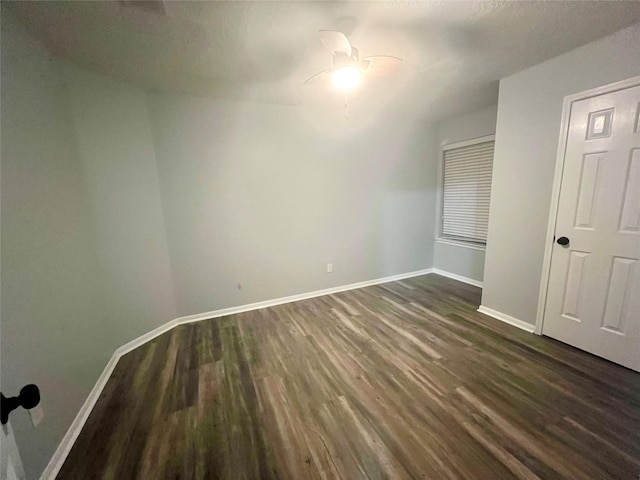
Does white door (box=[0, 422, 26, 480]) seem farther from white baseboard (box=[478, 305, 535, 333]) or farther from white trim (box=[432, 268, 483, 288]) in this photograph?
white trim (box=[432, 268, 483, 288])

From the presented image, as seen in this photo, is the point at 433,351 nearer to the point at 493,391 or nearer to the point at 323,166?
the point at 493,391

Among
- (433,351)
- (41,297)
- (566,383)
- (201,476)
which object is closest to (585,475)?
(566,383)

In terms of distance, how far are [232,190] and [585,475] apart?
Result: 11.3 feet

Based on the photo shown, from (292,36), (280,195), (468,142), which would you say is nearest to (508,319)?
(468,142)

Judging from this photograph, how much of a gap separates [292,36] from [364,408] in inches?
104

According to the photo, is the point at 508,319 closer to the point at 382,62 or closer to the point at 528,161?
the point at 528,161

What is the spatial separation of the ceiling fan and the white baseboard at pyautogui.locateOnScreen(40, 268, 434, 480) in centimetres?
264

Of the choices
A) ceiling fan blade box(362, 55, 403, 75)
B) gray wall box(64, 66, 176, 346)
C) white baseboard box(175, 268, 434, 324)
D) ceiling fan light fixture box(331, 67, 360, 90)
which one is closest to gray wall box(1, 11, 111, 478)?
gray wall box(64, 66, 176, 346)

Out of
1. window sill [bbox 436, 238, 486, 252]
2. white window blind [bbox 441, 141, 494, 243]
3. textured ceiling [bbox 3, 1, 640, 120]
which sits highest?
textured ceiling [bbox 3, 1, 640, 120]

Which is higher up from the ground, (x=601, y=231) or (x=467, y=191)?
(x=467, y=191)

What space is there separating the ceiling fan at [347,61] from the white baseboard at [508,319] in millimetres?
2762

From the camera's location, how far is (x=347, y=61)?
1.83 metres

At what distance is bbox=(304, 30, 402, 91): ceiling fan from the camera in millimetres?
1672

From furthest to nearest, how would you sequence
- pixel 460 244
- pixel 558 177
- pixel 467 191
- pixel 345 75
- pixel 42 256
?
pixel 460 244, pixel 467 191, pixel 558 177, pixel 345 75, pixel 42 256
